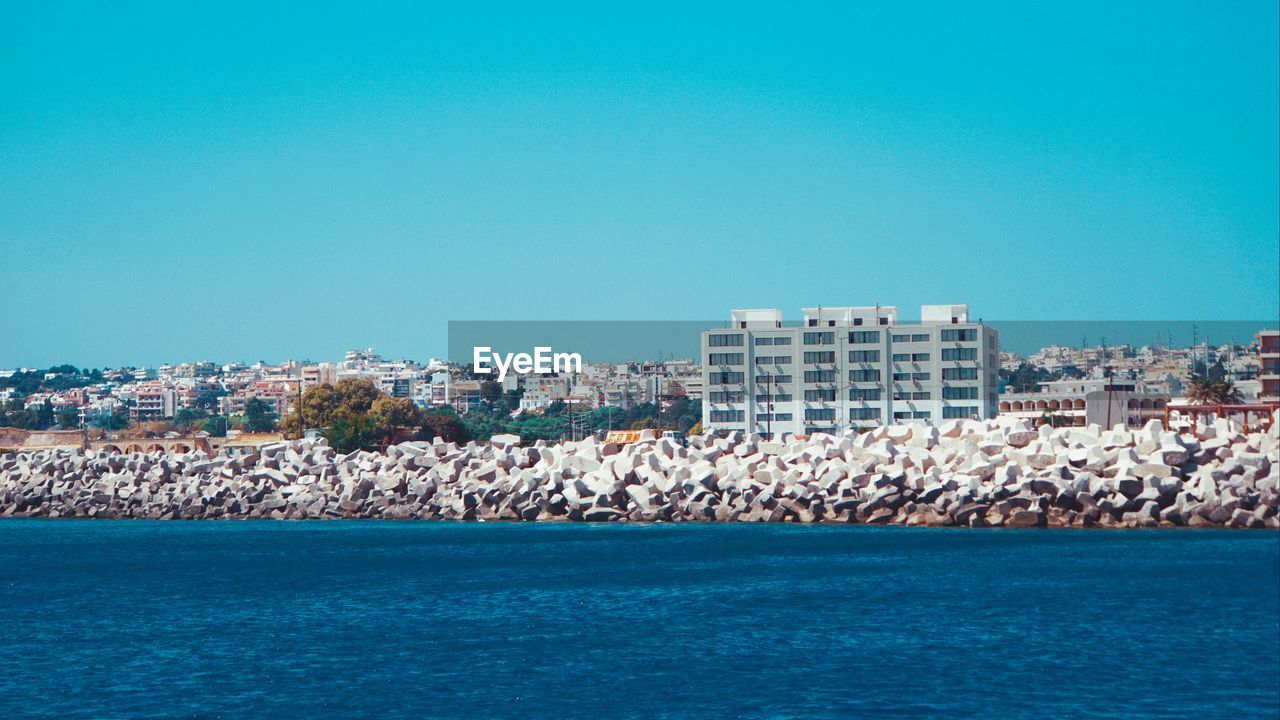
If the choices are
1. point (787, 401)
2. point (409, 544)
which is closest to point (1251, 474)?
point (409, 544)

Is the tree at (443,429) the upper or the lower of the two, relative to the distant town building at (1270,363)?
lower

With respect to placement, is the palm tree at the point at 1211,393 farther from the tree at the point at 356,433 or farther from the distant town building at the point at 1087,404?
the tree at the point at 356,433

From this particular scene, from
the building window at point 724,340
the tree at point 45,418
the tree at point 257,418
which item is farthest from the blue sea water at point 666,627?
the tree at point 45,418

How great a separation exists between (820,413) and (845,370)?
2.15 meters

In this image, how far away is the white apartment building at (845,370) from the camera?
64812 mm

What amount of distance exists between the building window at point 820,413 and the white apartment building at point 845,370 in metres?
0.04

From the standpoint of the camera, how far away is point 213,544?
28.2 m

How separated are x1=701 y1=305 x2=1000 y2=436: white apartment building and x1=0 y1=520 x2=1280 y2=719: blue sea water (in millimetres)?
38956

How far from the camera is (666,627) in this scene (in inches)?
691

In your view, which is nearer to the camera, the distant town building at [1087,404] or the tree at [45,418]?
the distant town building at [1087,404]

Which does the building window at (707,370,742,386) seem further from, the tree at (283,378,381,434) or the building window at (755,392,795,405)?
the tree at (283,378,381,434)

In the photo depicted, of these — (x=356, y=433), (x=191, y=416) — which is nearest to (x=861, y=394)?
(x=356, y=433)

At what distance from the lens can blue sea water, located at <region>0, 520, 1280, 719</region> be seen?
549 inches

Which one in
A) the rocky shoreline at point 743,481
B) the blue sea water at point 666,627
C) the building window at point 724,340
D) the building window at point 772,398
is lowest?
the blue sea water at point 666,627
